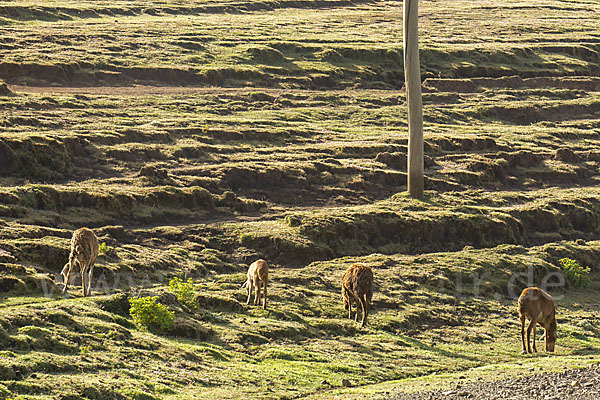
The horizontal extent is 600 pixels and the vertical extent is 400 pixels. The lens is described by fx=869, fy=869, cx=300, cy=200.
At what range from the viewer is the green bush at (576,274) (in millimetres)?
33188

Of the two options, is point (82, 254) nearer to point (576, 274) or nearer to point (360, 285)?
point (360, 285)

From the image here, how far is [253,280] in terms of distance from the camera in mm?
24891

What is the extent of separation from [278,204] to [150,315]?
1738cm

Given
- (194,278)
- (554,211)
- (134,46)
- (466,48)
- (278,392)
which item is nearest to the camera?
(278,392)

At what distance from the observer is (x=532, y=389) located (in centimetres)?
1945

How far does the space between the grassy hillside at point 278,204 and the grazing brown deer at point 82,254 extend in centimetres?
47

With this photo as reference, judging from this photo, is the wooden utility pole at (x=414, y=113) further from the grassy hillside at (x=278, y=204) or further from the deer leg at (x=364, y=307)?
the deer leg at (x=364, y=307)

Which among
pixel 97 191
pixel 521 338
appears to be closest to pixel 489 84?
pixel 97 191

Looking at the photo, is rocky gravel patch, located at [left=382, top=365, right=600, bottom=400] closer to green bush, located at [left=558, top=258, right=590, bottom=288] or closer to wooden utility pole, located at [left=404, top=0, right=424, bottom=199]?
green bush, located at [left=558, top=258, right=590, bottom=288]

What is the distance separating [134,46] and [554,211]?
3988 cm

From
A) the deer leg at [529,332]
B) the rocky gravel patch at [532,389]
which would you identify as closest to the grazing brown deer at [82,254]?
the rocky gravel patch at [532,389]

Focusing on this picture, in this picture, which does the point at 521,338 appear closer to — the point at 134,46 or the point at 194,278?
the point at 194,278

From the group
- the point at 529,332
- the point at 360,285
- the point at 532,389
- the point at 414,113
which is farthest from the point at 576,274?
the point at 532,389

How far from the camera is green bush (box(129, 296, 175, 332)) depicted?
21.3m
